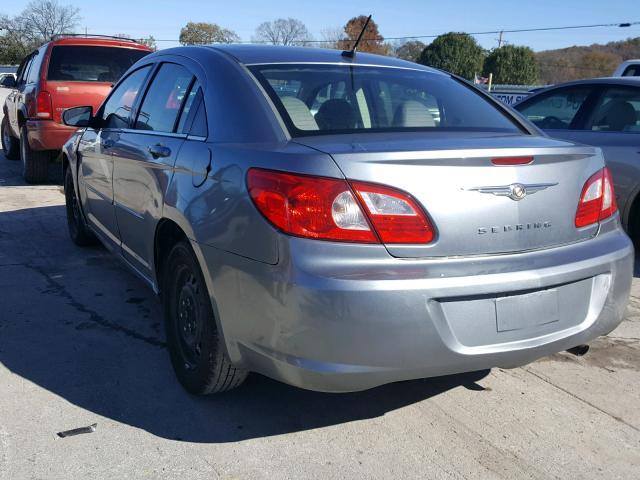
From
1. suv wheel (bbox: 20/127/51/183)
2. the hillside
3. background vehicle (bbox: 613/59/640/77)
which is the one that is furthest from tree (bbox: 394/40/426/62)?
suv wheel (bbox: 20/127/51/183)

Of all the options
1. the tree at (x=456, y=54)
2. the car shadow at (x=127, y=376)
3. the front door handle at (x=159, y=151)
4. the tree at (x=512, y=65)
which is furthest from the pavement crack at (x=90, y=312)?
the tree at (x=512, y=65)

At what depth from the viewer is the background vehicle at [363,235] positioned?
2.50m

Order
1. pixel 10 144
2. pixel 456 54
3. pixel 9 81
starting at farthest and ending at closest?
pixel 456 54 < pixel 10 144 < pixel 9 81

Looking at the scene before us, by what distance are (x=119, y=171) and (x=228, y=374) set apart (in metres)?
1.75

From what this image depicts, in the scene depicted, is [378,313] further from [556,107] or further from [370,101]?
[556,107]

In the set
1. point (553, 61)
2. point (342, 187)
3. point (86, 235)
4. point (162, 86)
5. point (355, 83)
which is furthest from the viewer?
point (553, 61)

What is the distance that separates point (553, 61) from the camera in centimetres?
8194

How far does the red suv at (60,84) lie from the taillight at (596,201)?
22.9ft

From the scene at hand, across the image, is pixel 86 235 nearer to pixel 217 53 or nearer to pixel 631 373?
pixel 217 53

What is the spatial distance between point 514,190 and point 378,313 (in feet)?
2.44

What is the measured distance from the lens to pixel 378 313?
2441mm

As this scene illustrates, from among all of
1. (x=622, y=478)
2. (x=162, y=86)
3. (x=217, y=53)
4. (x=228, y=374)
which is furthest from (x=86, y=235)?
(x=622, y=478)

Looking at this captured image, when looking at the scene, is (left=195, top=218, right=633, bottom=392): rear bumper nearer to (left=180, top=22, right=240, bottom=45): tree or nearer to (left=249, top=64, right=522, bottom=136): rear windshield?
(left=249, top=64, right=522, bottom=136): rear windshield

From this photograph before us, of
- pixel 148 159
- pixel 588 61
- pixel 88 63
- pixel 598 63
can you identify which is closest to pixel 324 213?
pixel 148 159
